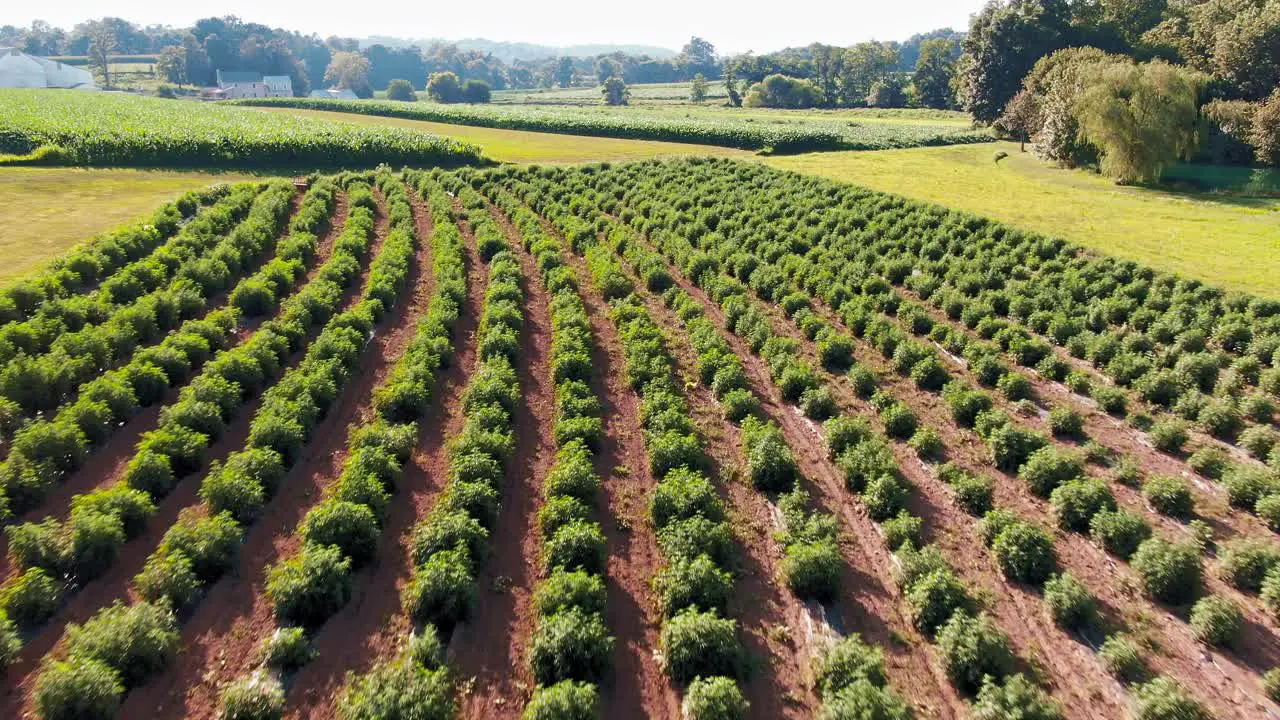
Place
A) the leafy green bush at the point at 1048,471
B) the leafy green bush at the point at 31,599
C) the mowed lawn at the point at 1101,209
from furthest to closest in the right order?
the mowed lawn at the point at 1101,209, the leafy green bush at the point at 1048,471, the leafy green bush at the point at 31,599

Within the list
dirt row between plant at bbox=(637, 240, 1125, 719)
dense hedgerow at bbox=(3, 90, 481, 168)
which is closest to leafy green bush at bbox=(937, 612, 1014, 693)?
dirt row between plant at bbox=(637, 240, 1125, 719)

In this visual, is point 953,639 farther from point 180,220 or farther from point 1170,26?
point 1170,26

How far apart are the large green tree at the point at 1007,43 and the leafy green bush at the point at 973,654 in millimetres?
95863

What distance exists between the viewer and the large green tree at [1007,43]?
277ft

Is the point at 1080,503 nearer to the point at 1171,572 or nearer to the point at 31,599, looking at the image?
the point at 1171,572

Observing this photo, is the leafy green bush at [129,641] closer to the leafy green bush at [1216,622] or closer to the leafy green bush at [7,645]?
the leafy green bush at [7,645]

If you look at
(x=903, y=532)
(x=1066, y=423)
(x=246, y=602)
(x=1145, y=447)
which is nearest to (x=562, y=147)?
(x=1066, y=423)

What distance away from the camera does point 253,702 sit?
10.5 m

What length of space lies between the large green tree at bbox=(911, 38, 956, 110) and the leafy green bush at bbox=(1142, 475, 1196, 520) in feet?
460

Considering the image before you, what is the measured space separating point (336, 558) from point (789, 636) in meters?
9.22

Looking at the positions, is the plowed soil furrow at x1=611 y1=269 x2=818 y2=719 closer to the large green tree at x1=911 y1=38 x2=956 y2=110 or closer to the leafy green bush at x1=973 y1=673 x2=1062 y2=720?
the leafy green bush at x1=973 y1=673 x2=1062 y2=720

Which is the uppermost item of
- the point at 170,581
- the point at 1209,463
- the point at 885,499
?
the point at 1209,463

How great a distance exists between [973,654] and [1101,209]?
152ft

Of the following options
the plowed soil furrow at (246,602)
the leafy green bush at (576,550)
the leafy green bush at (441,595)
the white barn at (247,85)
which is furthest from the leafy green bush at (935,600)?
the white barn at (247,85)
